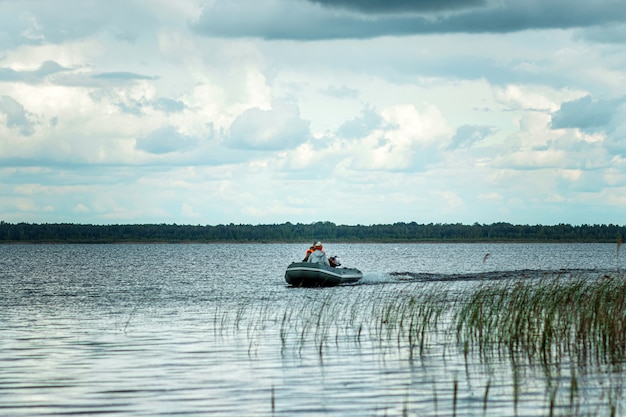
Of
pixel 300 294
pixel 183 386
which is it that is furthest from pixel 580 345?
pixel 300 294

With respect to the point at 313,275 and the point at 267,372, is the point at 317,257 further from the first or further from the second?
the point at 267,372

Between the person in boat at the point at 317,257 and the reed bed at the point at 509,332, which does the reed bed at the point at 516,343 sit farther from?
the person in boat at the point at 317,257

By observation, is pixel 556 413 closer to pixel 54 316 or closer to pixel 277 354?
pixel 277 354

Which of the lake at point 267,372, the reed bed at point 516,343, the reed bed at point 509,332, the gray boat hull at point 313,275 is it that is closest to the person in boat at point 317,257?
the gray boat hull at point 313,275

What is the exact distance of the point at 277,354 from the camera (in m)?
18.7

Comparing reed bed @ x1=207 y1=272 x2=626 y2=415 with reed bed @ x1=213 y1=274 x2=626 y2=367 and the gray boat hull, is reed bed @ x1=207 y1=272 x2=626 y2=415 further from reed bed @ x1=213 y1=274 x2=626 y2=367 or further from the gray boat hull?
the gray boat hull

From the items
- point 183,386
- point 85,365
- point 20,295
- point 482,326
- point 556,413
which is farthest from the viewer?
point 20,295

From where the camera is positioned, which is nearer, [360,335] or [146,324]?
[360,335]

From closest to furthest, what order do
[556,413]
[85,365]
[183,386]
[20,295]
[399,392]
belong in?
[556,413]
[399,392]
[183,386]
[85,365]
[20,295]

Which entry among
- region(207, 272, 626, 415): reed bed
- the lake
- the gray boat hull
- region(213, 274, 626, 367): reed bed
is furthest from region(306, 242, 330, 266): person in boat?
region(207, 272, 626, 415): reed bed

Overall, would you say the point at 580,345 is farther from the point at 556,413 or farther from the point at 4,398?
the point at 4,398

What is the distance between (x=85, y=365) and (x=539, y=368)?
8660 millimetres

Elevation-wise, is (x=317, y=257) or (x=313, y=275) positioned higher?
(x=317, y=257)

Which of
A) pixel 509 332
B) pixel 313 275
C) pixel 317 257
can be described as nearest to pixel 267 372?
pixel 509 332
